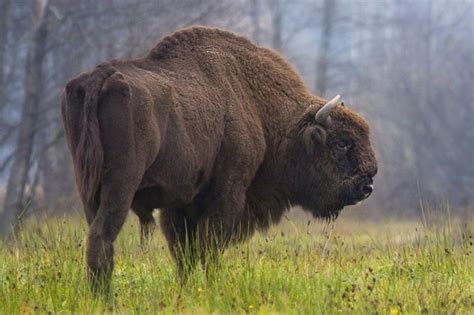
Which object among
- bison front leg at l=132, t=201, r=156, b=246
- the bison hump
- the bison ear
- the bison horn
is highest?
the bison hump

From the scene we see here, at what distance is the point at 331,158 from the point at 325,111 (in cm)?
43

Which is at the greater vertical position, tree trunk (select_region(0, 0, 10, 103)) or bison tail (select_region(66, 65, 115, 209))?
bison tail (select_region(66, 65, 115, 209))

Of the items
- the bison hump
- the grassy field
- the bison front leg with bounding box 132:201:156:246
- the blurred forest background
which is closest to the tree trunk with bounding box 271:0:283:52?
the blurred forest background

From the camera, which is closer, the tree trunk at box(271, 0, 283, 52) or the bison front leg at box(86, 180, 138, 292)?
the bison front leg at box(86, 180, 138, 292)

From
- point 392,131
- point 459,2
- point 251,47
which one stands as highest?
point 251,47

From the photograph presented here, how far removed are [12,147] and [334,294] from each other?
15005 millimetres

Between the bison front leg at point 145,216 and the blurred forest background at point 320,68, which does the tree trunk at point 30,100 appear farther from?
the bison front leg at point 145,216

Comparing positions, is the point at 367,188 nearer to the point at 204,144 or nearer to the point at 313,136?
the point at 313,136

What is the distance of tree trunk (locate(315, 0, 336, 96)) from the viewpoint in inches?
1008

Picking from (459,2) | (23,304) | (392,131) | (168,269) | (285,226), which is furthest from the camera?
(459,2)

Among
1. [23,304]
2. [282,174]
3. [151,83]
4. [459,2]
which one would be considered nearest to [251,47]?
[282,174]

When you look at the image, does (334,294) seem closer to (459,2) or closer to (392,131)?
(392,131)

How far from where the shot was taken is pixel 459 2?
32.3m

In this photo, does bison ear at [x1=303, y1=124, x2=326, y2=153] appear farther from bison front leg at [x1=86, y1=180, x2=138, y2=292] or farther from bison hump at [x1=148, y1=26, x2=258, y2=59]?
bison front leg at [x1=86, y1=180, x2=138, y2=292]
